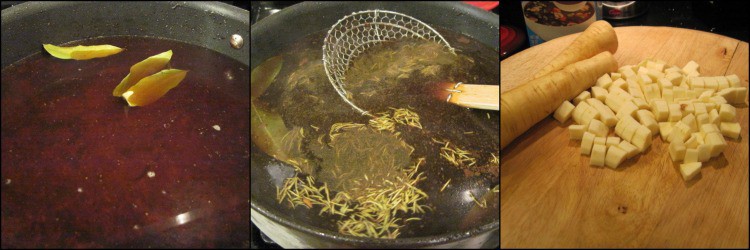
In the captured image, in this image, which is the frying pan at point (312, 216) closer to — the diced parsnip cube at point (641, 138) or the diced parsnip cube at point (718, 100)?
the diced parsnip cube at point (641, 138)

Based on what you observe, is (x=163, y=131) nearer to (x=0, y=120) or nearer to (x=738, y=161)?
(x=0, y=120)

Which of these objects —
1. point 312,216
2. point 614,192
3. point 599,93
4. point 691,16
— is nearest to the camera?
point 312,216

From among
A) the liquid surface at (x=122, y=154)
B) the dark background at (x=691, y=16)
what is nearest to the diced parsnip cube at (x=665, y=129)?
the dark background at (x=691, y=16)

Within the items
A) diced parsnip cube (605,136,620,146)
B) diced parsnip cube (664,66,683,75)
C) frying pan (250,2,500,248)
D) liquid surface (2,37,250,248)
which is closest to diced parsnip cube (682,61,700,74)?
diced parsnip cube (664,66,683,75)

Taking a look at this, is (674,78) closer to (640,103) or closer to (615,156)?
(640,103)

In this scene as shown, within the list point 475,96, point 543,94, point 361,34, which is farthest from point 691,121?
point 361,34

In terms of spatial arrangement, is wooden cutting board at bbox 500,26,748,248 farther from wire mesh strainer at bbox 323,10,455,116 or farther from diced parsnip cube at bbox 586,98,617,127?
wire mesh strainer at bbox 323,10,455,116
